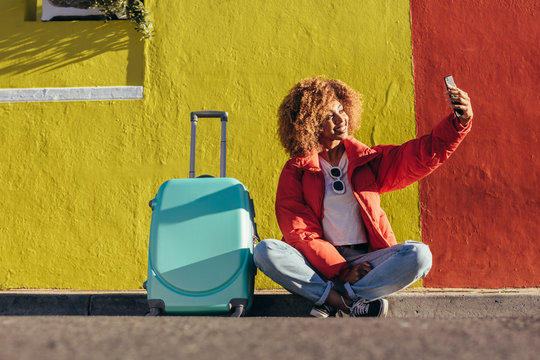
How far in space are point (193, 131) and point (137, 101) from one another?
0.91 metres

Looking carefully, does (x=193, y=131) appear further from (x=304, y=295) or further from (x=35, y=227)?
(x=35, y=227)

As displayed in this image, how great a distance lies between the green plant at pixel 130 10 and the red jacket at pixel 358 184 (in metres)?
1.65

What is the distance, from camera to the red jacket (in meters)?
2.22

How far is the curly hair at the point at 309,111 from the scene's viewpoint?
2.54m

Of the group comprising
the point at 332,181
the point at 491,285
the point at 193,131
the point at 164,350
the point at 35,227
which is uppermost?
the point at 193,131

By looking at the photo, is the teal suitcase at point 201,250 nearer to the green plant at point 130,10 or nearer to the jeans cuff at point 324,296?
the jeans cuff at point 324,296

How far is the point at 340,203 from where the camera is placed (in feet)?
7.97

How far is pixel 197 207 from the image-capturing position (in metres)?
2.28

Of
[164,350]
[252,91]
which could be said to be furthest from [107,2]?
[164,350]

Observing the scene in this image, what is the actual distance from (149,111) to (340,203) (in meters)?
1.65

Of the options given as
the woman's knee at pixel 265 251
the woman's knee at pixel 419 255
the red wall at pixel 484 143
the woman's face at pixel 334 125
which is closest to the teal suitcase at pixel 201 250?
the woman's knee at pixel 265 251

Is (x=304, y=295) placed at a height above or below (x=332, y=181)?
below

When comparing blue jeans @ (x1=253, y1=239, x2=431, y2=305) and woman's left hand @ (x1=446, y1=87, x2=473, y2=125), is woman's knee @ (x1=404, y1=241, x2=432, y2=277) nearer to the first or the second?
blue jeans @ (x1=253, y1=239, x2=431, y2=305)

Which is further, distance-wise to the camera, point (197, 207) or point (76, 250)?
point (76, 250)
